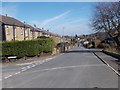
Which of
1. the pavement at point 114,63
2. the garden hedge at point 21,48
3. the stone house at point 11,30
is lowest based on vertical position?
the pavement at point 114,63

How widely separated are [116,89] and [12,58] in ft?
75.6

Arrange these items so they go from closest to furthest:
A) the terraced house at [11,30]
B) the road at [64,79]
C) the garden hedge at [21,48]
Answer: the road at [64,79] < the garden hedge at [21,48] < the terraced house at [11,30]

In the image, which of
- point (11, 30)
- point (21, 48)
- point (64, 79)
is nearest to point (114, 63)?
point (64, 79)

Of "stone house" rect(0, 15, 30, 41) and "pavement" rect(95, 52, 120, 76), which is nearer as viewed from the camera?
"pavement" rect(95, 52, 120, 76)

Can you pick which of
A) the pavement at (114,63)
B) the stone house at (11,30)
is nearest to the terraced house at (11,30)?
the stone house at (11,30)

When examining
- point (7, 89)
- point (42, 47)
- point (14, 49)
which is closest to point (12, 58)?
point (14, 49)

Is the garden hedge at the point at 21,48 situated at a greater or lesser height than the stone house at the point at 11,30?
lesser

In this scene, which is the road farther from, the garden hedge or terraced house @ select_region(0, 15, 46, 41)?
terraced house @ select_region(0, 15, 46, 41)

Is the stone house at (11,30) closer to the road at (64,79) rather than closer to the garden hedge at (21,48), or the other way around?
the garden hedge at (21,48)

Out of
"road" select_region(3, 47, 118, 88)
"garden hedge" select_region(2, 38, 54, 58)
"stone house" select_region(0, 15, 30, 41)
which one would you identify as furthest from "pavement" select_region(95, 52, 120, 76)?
"stone house" select_region(0, 15, 30, 41)

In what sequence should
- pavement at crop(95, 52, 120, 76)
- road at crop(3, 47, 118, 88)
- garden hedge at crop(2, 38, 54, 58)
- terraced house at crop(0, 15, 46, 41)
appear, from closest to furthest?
road at crop(3, 47, 118, 88) → pavement at crop(95, 52, 120, 76) → garden hedge at crop(2, 38, 54, 58) → terraced house at crop(0, 15, 46, 41)

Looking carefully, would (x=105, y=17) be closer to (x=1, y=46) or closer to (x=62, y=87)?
(x=1, y=46)

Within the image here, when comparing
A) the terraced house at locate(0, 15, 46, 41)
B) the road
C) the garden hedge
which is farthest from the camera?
the terraced house at locate(0, 15, 46, 41)

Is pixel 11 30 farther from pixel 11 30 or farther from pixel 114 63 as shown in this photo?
pixel 114 63
